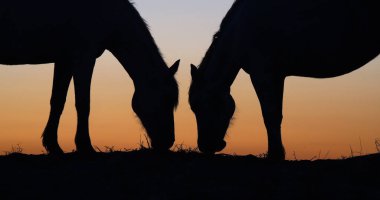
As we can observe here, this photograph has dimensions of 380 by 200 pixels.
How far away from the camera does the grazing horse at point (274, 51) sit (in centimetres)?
761

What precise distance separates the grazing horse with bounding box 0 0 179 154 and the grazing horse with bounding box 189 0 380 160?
0.63 metres

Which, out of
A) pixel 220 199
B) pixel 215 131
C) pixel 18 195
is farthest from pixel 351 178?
pixel 18 195

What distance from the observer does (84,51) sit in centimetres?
859

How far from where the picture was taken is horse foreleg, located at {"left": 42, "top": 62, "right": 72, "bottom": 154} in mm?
8859

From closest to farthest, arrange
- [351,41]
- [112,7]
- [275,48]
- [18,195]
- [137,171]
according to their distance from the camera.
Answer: [18,195]
[137,171]
[351,41]
[275,48]
[112,7]

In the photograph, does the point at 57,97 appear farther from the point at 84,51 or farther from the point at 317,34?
the point at 317,34

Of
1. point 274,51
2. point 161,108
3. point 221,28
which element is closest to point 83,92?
point 161,108

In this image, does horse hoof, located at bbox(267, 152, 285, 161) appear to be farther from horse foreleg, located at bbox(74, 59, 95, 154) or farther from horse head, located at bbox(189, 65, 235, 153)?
horse foreleg, located at bbox(74, 59, 95, 154)

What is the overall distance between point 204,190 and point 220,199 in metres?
0.32

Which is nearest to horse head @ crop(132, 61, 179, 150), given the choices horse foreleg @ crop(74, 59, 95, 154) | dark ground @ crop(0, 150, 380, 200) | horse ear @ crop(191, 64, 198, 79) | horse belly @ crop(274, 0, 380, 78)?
horse ear @ crop(191, 64, 198, 79)

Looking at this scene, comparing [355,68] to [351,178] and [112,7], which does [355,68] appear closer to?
[351,178]

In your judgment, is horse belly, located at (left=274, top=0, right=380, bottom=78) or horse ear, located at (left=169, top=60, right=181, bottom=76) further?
horse ear, located at (left=169, top=60, right=181, bottom=76)

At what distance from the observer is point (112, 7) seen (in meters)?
8.97

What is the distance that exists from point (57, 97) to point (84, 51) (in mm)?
1031
